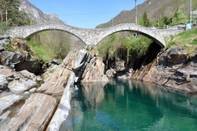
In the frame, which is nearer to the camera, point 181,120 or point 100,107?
point 181,120

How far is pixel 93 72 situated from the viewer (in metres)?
30.3

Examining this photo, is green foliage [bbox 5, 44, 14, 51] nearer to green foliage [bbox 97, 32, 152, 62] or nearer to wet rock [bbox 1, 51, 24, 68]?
wet rock [bbox 1, 51, 24, 68]

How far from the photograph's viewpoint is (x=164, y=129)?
35.2 ft

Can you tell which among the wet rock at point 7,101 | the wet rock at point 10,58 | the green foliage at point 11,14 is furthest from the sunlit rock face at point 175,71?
the green foliage at point 11,14

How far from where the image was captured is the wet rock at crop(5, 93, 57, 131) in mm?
7188

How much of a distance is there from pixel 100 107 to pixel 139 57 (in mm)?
26338

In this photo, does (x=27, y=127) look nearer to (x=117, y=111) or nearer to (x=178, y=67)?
(x=117, y=111)

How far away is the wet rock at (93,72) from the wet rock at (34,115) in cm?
1914

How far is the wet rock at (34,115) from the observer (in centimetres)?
719

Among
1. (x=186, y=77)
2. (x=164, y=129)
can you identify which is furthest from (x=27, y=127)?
(x=186, y=77)

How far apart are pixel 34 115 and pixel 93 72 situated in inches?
870

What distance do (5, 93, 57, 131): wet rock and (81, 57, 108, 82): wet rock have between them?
19143 millimetres

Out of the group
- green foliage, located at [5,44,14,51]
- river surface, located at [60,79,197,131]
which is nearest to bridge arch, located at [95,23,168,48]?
green foliage, located at [5,44,14,51]

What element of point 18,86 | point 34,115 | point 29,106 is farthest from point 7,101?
point 18,86
